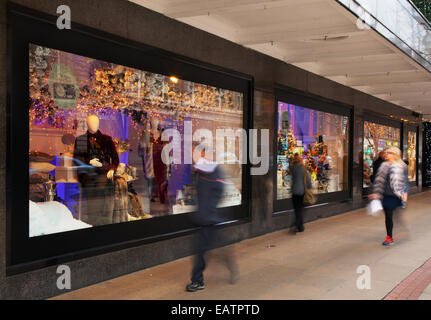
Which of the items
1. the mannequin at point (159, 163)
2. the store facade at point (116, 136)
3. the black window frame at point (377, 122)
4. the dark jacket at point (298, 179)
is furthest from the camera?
the black window frame at point (377, 122)

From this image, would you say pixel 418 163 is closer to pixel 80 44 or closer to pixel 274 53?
pixel 274 53

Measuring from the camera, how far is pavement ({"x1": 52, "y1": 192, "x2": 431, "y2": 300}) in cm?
564

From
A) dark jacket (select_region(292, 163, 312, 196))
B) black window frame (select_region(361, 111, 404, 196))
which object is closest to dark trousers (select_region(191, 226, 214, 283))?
dark jacket (select_region(292, 163, 312, 196))

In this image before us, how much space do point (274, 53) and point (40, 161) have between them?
6216mm

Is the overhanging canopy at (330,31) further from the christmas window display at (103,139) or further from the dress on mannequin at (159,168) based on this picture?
the dress on mannequin at (159,168)

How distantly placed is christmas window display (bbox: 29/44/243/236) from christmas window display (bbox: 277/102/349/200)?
2.93m

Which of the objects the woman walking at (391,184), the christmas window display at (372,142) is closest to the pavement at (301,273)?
the woman walking at (391,184)

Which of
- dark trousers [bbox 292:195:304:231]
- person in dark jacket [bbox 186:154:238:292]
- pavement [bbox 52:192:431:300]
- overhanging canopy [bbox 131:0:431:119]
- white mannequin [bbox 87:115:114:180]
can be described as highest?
overhanging canopy [bbox 131:0:431:119]

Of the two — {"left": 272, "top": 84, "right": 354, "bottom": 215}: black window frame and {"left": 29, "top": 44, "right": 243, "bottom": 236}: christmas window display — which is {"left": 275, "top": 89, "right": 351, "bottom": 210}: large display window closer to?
{"left": 272, "top": 84, "right": 354, "bottom": 215}: black window frame

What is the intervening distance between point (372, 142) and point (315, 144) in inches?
178

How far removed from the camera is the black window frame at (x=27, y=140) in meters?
5.07

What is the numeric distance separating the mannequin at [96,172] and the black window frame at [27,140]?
0.79ft

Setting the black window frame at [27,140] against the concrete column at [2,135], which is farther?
the black window frame at [27,140]

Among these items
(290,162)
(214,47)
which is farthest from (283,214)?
(214,47)
